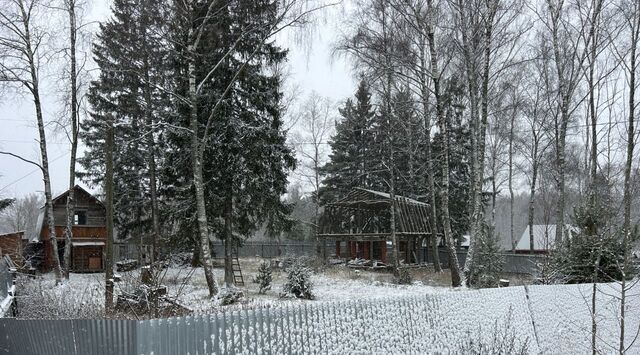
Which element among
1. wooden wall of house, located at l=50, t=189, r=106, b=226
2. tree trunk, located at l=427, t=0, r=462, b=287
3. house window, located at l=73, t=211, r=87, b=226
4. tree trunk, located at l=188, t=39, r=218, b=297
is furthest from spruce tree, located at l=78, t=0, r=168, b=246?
tree trunk, located at l=427, t=0, r=462, b=287

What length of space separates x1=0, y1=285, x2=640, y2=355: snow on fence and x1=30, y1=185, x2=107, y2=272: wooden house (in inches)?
824

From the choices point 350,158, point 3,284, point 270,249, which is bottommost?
point 270,249

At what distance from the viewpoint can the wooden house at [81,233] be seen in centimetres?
2834

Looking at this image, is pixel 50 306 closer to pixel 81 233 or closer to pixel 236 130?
pixel 236 130

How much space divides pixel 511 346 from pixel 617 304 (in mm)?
3885

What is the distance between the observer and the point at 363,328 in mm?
6191

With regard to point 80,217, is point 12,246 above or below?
below

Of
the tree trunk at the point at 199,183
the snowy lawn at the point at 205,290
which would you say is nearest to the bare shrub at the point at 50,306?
the snowy lawn at the point at 205,290

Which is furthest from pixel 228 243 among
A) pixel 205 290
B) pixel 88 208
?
pixel 88 208

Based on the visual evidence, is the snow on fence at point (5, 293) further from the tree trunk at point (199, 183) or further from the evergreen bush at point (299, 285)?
the evergreen bush at point (299, 285)

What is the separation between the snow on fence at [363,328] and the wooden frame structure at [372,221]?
1595 centimetres

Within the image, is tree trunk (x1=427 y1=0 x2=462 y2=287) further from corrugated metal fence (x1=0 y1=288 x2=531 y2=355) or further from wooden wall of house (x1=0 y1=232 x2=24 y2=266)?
wooden wall of house (x1=0 y1=232 x2=24 y2=266)

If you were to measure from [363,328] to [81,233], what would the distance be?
2685 cm

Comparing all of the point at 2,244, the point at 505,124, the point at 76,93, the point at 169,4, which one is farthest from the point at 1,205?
the point at 505,124
